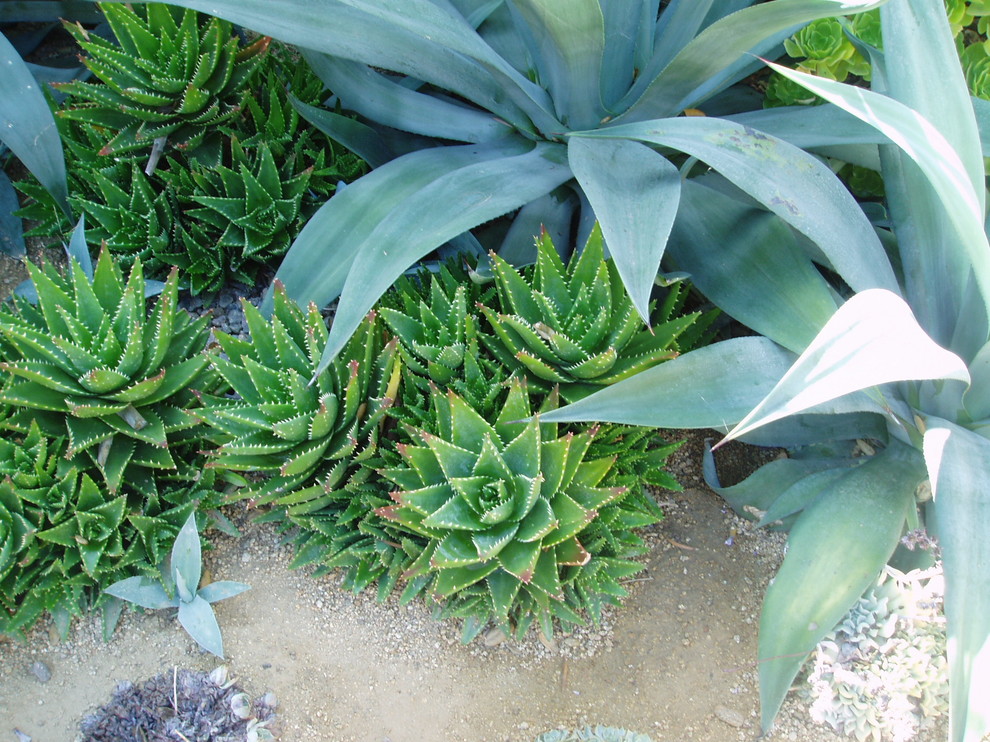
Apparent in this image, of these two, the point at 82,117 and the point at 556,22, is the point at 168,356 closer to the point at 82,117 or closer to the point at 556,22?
the point at 82,117

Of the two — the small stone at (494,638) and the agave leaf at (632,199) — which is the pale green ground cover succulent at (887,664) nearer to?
the small stone at (494,638)

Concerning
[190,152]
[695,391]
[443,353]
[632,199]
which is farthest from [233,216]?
[695,391]

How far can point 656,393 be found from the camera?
5.08ft

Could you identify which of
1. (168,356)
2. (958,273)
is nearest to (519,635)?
(168,356)

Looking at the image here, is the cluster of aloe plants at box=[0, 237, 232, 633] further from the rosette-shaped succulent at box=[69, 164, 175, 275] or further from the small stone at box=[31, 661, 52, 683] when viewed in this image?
the rosette-shaped succulent at box=[69, 164, 175, 275]

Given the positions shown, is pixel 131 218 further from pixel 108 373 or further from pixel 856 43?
pixel 856 43

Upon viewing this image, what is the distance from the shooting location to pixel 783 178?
5.13 ft

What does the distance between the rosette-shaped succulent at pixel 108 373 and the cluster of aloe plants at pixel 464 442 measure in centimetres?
16

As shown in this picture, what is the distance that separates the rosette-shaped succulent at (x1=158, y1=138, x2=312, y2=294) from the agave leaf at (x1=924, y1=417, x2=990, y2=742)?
1642 millimetres

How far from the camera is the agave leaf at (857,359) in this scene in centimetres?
119

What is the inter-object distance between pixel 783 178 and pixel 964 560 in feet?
2.45

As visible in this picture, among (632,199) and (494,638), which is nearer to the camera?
(632,199)

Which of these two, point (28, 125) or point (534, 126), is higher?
point (534, 126)

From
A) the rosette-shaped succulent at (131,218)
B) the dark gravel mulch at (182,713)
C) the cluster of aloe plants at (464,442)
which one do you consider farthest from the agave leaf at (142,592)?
the rosette-shaped succulent at (131,218)
